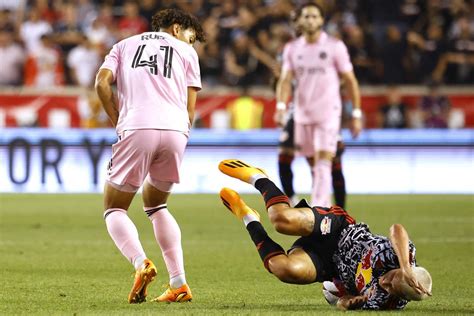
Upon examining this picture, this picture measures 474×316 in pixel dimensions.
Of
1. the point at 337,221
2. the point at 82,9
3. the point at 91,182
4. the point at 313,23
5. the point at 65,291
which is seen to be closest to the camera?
the point at 337,221

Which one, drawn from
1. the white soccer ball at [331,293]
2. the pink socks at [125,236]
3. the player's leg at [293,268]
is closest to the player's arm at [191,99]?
the pink socks at [125,236]

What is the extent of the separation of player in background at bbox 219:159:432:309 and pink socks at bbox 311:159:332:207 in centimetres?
513

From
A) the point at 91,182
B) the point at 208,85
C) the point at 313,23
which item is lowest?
the point at 91,182

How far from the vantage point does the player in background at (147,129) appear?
7.82 m

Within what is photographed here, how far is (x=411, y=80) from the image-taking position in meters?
23.0

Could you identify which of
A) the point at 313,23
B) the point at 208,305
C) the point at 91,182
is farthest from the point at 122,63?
the point at 91,182

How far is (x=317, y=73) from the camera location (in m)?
13.7

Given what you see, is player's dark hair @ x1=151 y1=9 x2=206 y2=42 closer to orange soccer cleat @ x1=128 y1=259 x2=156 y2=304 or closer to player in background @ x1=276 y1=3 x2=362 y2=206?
orange soccer cleat @ x1=128 y1=259 x2=156 y2=304

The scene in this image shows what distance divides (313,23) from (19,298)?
6344 mm

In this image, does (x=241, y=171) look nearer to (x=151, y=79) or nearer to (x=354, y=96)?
(x=151, y=79)

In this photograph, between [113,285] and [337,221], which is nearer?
[337,221]

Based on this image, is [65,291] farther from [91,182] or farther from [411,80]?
[411,80]

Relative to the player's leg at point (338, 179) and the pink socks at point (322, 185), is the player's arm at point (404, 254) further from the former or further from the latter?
the player's leg at point (338, 179)

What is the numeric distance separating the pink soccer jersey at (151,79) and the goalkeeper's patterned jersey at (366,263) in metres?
1.36
